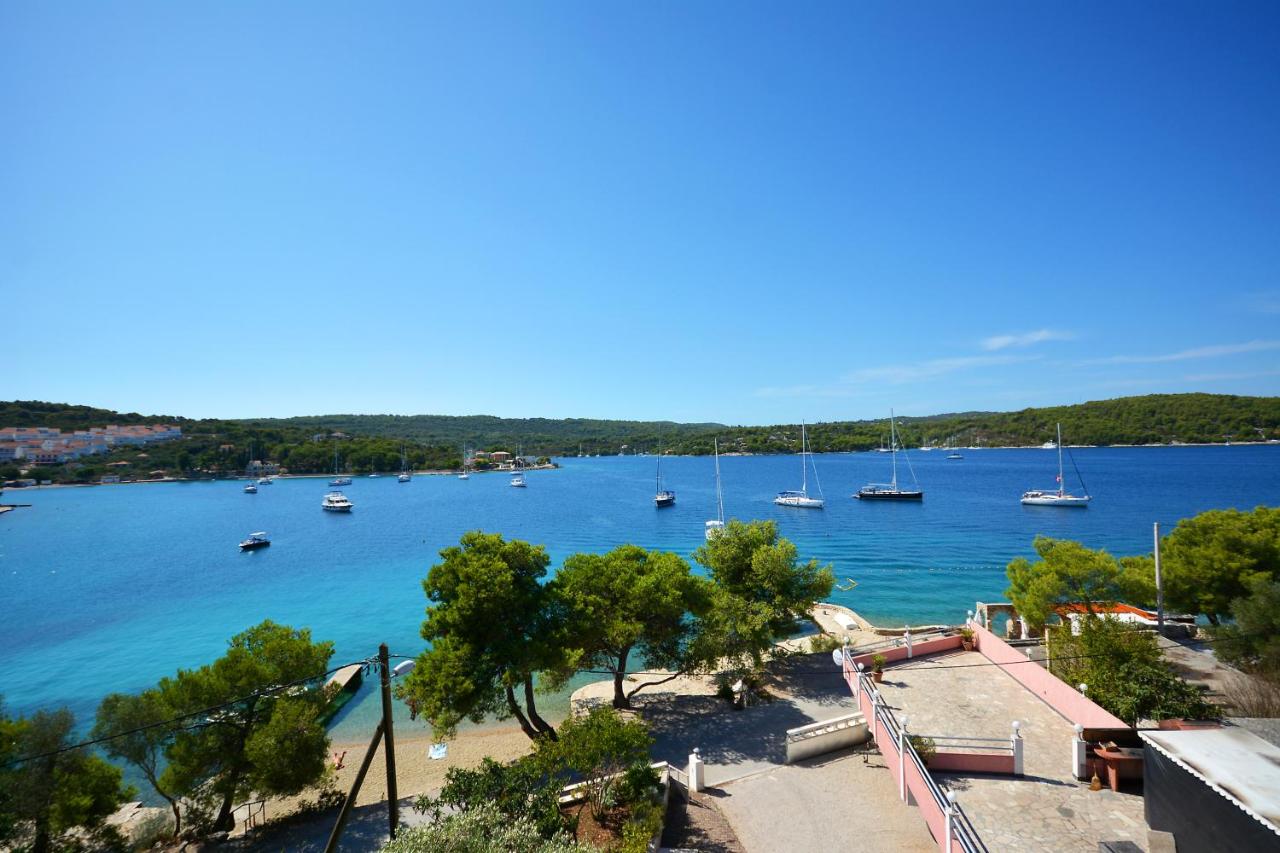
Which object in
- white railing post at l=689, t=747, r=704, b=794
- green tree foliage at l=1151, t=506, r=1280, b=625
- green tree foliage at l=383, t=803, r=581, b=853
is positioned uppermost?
green tree foliage at l=1151, t=506, r=1280, b=625

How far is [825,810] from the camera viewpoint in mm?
11867

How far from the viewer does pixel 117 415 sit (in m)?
161

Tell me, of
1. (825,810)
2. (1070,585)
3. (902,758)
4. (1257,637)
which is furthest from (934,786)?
(1070,585)

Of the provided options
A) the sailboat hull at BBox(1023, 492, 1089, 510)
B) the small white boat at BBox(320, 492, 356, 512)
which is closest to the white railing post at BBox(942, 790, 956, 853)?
the sailboat hull at BBox(1023, 492, 1089, 510)

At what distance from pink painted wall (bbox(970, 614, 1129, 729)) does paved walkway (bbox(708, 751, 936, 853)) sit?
14.7 ft

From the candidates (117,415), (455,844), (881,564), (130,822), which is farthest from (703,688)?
(117,415)

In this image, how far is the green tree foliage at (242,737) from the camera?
1310cm

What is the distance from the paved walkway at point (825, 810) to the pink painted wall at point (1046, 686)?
449cm

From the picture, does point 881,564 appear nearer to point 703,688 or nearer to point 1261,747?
point 703,688

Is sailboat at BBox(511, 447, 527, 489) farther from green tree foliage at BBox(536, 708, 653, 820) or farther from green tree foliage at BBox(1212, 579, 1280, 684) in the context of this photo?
green tree foliage at BBox(1212, 579, 1280, 684)

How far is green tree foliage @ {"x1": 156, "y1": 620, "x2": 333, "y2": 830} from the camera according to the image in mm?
13102

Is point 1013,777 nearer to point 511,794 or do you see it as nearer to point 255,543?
point 511,794

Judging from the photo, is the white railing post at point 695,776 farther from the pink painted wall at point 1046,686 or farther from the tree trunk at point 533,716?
the pink painted wall at point 1046,686

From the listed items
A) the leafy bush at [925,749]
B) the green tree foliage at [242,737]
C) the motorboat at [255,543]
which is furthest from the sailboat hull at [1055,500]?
the motorboat at [255,543]
